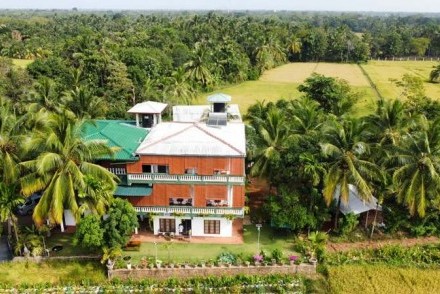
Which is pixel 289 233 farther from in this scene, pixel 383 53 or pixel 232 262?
pixel 383 53

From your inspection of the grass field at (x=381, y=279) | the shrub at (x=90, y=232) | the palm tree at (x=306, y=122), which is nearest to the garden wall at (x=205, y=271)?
the grass field at (x=381, y=279)

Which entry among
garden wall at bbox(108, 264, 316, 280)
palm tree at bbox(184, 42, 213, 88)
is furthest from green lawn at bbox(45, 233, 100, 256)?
palm tree at bbox(184, 42, 213, 88)

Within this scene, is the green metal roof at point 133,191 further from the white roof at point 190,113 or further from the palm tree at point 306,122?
the palm tree at point 306,122

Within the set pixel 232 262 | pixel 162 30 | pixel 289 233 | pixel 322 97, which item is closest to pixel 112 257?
pixel 232 262

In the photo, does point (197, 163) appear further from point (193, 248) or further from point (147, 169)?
point (193, 248)

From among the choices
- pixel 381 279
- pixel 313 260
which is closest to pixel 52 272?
pixel 313 260

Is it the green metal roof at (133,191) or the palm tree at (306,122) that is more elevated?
the palm tree at (306,122)

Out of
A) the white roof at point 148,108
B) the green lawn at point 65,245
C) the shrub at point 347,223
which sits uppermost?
the white roof at point 148,108
